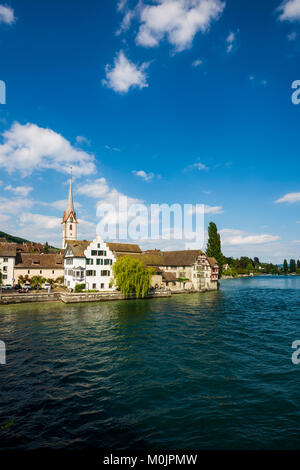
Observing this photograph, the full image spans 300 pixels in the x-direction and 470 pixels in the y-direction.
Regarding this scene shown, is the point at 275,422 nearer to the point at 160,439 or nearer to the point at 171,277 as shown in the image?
the point at 160,439

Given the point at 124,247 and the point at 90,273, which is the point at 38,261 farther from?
the point at 124,247

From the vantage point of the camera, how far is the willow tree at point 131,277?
54500 millimetres

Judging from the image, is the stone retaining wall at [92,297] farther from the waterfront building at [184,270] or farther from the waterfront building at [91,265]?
the waterfront building at [184,270]

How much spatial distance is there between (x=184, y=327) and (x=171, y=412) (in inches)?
731

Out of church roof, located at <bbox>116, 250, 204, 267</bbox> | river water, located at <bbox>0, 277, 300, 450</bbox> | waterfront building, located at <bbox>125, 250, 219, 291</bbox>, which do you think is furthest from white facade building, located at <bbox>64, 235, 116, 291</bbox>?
river water, located at <bbox>0, 277, 300, 450</bbox>

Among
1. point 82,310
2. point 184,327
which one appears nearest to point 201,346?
point 184,327

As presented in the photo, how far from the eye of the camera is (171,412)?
575 inches

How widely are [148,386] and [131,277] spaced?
37307 millimetres

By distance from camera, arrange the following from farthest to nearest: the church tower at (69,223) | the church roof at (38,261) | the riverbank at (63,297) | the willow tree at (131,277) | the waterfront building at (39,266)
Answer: the church tower at (69,223) → the church roof at (38,261) → the waterfront building at (39,266) → the willow tree at (131,277) → the riverbank at (63,297)

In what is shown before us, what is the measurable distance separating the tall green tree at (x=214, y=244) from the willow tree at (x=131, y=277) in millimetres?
54292

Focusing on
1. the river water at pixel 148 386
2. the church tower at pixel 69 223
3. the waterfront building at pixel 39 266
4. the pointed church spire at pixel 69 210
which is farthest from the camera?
the pointed church spire at pixel 69 210

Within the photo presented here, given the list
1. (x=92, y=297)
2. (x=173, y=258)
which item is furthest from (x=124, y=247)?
(x=92, y=297)

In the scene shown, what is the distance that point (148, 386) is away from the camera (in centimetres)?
1756

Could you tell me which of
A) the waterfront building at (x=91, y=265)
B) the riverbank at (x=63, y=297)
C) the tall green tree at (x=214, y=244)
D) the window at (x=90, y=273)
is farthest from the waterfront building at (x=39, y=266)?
the tall green tree at (x=214, y=244)
